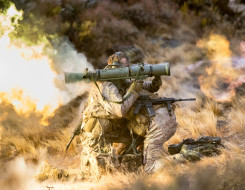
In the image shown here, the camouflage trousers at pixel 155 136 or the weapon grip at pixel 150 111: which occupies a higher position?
the weapon grip at pixel 150 111

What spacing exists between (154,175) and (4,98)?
3.98 metres

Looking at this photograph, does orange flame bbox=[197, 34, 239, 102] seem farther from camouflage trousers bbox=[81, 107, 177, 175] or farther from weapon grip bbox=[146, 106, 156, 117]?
weapon grip bbox=[146, 106, 156, 117]

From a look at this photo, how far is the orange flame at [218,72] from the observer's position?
841 centimetres

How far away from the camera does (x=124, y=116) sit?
4.34 m

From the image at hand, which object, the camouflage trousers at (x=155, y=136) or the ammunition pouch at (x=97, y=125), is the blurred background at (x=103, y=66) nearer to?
the camouflage trousers at (x=155, y=136)

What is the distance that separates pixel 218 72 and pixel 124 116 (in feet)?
19.2

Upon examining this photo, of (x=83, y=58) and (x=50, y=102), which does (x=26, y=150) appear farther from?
(x=83, y=58)

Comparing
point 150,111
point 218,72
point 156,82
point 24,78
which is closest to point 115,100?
point 150,111

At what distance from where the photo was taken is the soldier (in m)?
4.11

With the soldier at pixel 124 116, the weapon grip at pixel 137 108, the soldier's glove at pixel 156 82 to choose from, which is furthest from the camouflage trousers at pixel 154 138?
the soldier's glove at pixel 156 82

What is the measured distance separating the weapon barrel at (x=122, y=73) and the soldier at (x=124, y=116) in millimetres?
118

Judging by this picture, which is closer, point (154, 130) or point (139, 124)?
point (154, 130)

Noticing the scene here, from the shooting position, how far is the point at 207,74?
9.55 metres

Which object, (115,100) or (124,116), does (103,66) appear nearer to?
(124,116)
